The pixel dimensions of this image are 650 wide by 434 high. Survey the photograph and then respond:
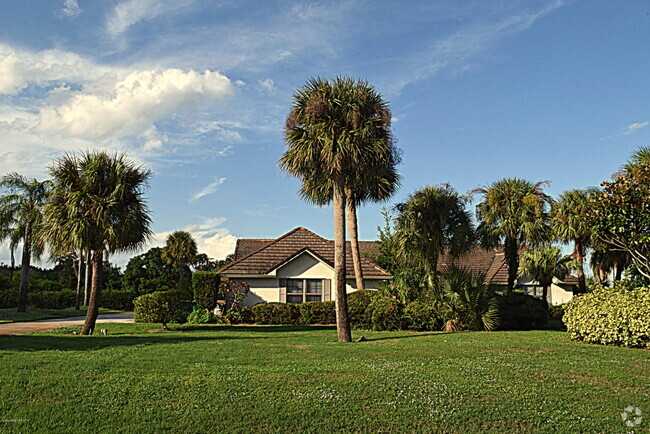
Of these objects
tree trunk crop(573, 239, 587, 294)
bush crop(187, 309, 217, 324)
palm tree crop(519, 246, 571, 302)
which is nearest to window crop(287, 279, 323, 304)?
bush crop(187, 309, 217, 324)

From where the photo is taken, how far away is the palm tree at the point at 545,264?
35.1 metres

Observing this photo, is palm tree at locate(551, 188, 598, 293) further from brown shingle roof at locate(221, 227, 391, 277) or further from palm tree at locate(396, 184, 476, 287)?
brown shingle roof at locate(221, 227, 391, 277)

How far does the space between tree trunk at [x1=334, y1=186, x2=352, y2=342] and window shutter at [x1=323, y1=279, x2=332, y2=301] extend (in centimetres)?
1177

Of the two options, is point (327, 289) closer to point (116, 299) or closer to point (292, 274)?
point (292, 274)

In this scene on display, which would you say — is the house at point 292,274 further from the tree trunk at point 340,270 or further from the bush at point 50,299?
the bush at point 50,299

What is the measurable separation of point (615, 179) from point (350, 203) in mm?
11806

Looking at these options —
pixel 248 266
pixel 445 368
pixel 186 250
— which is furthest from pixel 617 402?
pixel 186 250

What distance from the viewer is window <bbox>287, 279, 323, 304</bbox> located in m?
29.7

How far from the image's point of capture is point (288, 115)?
18.6 meters

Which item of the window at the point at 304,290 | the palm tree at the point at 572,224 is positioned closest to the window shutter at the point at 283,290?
the window at the point at 304,290

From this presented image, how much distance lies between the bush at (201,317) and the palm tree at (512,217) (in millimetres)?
13745

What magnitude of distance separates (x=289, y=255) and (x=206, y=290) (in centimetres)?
487

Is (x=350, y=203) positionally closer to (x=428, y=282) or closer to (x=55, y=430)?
(x=428, y=282)

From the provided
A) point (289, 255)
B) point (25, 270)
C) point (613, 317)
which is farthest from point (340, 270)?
point (25, 270)
